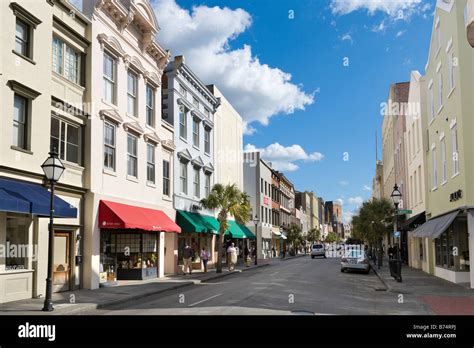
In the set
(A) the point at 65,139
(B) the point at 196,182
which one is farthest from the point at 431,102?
(A) the point at 65,139

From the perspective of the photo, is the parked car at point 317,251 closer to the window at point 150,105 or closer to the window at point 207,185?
the window at point 207,185

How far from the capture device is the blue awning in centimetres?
1417

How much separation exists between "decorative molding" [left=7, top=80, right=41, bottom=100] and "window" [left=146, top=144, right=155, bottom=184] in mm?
9808

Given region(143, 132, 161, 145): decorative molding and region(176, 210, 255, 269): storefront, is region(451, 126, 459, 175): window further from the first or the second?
region(176, 210, 255, 269): storefront

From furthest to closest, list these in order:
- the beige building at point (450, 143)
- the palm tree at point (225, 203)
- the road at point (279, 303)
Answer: the palm tree at point (225, 203) < the beige building at point (450, 143) < the road at point (279, 303)

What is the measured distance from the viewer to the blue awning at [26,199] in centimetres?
1417

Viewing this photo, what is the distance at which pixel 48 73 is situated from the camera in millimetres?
17672

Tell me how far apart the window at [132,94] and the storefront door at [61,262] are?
7.83 m

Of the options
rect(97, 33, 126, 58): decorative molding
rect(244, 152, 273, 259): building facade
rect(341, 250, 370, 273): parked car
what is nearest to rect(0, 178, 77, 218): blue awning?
rect(97, 33, 126, 58): decorative molding

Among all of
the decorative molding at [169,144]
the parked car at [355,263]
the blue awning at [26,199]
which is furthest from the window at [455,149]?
the blue awning at [26,199]

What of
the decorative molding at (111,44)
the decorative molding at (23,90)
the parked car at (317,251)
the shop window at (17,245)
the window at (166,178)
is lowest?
the parked car at (317,251)
